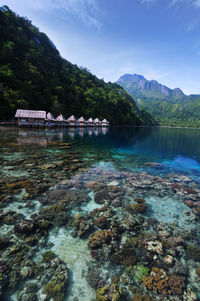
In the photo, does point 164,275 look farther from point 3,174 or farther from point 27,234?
point 3,174

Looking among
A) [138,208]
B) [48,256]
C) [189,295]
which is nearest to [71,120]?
[138,208]

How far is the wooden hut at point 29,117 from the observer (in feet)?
137

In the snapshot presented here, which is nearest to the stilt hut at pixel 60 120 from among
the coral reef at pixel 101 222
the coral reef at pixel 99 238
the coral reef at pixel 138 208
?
the coral reef at pixel 138 208

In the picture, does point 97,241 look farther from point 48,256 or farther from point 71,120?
point 71,120

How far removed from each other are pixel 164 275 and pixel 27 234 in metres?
4.12

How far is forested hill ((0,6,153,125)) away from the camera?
47.6m

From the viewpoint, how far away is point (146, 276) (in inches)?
133

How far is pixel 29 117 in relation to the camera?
141 feet

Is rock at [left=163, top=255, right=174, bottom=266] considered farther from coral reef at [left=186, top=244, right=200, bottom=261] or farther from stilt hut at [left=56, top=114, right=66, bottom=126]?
stilt hut at [left=56, top=114, right=66, bottom=126]

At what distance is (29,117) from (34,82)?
27.4m

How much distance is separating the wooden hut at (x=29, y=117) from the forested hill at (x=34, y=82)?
471 centimetres

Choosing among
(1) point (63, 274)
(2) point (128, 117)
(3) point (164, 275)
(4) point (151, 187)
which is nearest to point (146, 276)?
(3) point (164, 275)

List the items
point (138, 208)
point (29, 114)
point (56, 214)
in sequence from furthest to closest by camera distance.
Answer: point (29, 114) < point (138, 208) < point (56, 214)

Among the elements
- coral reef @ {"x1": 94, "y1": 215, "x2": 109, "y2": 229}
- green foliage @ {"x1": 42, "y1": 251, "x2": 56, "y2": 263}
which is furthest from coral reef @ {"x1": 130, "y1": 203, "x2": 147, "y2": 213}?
green foliage @ {"x1": 42, "y1": 251, "x2": 56, "y2": 263}
